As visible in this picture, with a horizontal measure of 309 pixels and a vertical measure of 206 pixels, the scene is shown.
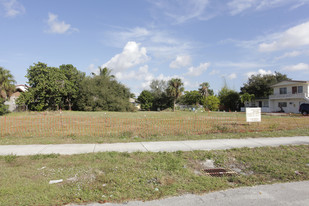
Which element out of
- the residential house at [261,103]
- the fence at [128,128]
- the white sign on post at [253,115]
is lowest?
the fence at [128,128]

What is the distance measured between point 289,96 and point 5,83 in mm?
47272

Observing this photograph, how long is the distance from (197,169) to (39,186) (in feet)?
12.0

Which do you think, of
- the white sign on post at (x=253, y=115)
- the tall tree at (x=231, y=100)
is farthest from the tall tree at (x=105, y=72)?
the white sign on post at (x=253, y=115)

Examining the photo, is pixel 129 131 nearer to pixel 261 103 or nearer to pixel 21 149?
pixel 21 149

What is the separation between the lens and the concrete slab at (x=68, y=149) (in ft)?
22.3

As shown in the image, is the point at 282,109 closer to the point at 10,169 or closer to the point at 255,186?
the point at 255,186

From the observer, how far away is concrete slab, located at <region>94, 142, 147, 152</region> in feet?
23.3

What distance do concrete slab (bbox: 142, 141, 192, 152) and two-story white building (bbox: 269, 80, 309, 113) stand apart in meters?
38.4

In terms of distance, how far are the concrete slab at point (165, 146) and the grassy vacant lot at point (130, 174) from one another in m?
0.59

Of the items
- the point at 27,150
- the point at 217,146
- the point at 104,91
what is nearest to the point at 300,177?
the point at 217,146

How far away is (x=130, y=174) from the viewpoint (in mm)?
4844

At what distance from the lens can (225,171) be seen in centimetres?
539

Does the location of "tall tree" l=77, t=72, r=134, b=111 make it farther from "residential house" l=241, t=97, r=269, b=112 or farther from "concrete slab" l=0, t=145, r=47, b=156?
"concrete slab" l=0, t=145, r=47, b=156

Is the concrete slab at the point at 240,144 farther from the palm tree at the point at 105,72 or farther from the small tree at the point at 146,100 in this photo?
the small tree at the point at 146,100
